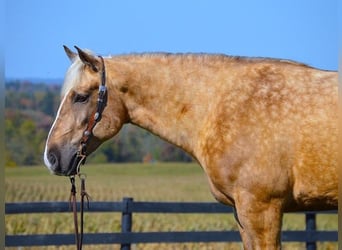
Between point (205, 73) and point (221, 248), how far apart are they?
606 cm

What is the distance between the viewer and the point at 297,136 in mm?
5406

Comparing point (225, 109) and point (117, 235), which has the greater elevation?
point (225, 109)

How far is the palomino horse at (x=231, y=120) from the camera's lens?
17.6 feet

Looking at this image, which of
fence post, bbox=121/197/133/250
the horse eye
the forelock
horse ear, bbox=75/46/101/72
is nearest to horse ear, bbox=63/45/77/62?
the forelock

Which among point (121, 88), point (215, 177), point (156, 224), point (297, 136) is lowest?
point (156, 224)

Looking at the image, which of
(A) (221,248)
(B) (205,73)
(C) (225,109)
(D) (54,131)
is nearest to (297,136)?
(C) (225,109)

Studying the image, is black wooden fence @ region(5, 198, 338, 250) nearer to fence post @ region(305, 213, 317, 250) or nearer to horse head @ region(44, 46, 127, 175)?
fence post @ region(305, 213, 317, 250)

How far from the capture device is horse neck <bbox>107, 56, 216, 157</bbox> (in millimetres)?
5918

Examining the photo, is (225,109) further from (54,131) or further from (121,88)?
(54,131)

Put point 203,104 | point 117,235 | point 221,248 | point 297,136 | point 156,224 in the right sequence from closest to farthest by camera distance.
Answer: point 297,136 → point 203,104 → point 117,235 → point 221,248 → point 156,224

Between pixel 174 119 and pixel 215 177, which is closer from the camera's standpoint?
pixel 215 177

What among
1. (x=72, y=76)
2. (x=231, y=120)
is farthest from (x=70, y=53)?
(x=231, y=120)

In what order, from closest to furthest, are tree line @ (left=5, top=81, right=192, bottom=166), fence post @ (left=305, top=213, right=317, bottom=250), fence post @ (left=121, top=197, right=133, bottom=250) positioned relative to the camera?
fence post @ (left=121, top=197, right=133, bottom=250)
fence post @ (left=305, top=213, right=317, bottom=250)
tree line @ (left=5, top=81, right=192, bottom=166)

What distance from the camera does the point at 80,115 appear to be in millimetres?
5918
